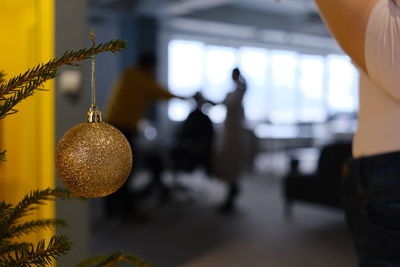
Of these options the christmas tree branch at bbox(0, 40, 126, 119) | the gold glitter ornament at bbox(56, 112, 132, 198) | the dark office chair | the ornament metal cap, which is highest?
the christmas tree branch at bbox(0, 40, 126, 119)

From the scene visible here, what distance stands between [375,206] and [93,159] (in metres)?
0.52

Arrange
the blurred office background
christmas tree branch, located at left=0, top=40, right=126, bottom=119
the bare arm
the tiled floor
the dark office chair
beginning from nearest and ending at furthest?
christmas tree branch, located at left=0, top=40, right=126, bottom=119, the bare arm, the blurred office background, the tiled floor, the dark office chair

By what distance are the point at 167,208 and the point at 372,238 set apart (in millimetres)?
4816

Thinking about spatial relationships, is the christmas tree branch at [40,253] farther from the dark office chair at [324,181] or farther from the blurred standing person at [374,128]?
the dark office chair at [324,181]

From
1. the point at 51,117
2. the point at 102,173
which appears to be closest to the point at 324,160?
the point at 51,117

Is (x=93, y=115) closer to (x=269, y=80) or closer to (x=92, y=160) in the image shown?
(x=92, y=160)

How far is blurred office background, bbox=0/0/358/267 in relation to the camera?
2342mm

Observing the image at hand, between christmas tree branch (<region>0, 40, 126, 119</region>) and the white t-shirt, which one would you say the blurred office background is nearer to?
the white t-shirt

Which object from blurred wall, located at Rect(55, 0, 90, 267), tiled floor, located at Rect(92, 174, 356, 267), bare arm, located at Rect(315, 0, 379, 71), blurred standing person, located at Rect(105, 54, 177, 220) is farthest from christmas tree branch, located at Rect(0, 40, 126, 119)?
blurred standing person, located at Rect(105, 54, 177, 220)

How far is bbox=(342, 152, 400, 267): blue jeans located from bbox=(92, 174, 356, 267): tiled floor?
2.49 meters

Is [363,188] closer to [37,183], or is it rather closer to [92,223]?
[37,183]

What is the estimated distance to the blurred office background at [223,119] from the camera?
2.34 meters

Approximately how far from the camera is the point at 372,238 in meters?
0.89

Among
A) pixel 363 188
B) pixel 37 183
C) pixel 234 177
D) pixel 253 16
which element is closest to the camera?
pixel 363 188
